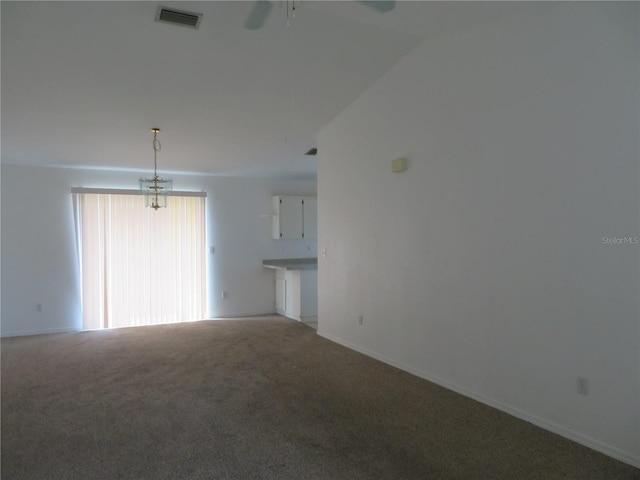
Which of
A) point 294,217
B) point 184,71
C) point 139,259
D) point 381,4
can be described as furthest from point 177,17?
point 294,217

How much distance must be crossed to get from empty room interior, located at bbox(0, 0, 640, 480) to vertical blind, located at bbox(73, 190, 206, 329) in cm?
8

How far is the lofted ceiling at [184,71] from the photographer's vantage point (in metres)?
3.18

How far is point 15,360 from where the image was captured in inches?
184

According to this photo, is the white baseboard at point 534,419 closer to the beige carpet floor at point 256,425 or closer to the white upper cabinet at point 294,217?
the beige carpet floor at point 256,425

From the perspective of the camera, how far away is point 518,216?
10.00 feet

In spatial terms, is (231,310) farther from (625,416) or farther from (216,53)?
(625,416)

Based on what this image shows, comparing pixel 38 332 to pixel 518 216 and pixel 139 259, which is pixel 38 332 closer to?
pixel 139 259

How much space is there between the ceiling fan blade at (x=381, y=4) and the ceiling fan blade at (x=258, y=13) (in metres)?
0.72

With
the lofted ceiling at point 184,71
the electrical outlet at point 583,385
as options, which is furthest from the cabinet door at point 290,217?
the electrical outlet at point 583,385

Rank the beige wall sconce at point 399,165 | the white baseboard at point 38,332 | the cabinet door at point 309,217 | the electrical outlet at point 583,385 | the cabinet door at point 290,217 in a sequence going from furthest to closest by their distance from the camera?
the cabinet door at point 309,217 → the cabinet door at point 290,217 → the white baseboard at point 38,332 → the beige wall sconce at point 399,165 → the electrical outlet at point 583,385

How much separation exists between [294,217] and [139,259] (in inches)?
105

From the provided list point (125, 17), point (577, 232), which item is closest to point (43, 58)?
point (125, 17)

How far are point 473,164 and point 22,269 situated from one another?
6118 mm

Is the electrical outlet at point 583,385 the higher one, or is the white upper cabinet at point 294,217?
the white upper cabinet at point 294,217
